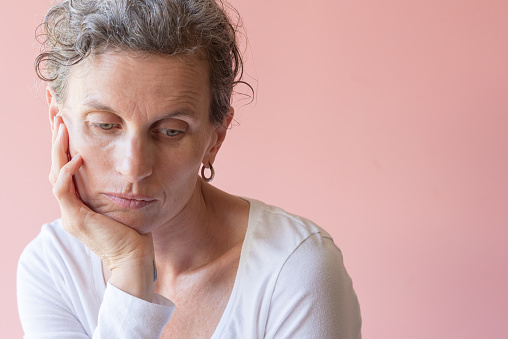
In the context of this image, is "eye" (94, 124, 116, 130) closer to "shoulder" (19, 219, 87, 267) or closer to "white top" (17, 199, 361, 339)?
"white top" (17, 199, 361, 339)

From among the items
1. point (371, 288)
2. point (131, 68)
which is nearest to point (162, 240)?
point (131, 68)

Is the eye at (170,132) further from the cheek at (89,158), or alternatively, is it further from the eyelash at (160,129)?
the cheek at (89,158)

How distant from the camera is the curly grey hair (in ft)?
4.03

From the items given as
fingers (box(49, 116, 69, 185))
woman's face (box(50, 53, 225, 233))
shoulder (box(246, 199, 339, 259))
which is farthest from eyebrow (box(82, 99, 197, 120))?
shoulder (box(246, 199, 339, 259))

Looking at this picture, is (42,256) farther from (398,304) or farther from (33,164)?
(398,304)

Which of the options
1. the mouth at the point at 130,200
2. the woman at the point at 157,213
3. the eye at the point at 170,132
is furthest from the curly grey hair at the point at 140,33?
the mouth at the point at 130,200

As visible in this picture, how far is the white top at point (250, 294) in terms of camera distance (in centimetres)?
134

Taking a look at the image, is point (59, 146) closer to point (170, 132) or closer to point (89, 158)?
point (89, 158)

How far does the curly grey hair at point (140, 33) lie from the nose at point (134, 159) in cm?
18

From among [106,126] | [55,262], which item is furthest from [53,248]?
[106,126]

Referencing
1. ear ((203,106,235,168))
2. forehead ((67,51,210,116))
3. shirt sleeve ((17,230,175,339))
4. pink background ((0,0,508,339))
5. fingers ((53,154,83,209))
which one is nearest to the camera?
forehead ((67,51,210,116))

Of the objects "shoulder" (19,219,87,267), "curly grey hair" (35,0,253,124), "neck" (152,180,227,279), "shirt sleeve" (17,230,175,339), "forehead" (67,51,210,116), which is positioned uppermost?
"curly grey hair" (35,0,253,124)

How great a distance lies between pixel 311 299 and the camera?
4.55 ft

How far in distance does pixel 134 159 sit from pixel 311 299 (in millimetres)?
492
